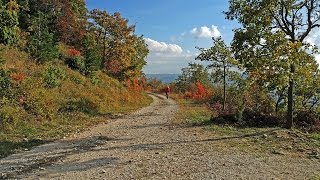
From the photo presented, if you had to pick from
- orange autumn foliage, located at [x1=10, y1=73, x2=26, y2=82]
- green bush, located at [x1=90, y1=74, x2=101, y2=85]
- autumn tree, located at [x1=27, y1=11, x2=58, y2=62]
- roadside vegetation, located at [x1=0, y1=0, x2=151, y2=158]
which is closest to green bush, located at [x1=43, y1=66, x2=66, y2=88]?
roadside vegetation, located at [x1=0, y1=0, x2=151, y2=158]

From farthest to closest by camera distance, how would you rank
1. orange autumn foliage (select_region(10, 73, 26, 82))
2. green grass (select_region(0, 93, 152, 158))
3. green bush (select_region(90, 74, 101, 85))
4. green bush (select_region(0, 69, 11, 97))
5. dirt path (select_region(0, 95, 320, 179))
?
green bush (select_region(90, 74, 101, 85)), orange autumn foliage (select_region(10, 73, 26, 82)), green bush (select_region(0, 69, 11, 97)), green grass (select_region(0, 93, 152, 158)), dirt path (select_region(0, 95, 320, 179))

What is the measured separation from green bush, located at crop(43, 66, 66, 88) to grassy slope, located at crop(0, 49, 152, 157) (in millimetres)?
299

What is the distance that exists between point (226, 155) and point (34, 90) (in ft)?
43.0

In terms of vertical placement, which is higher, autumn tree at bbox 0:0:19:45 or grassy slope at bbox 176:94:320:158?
autumn tree at bbox 0:0:19:45

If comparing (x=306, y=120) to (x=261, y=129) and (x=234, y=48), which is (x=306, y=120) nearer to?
(x=261, y=129)

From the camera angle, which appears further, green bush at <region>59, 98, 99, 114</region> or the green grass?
green bush at <region>59, 98, 99, 114</region>

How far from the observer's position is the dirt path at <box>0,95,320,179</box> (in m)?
9.85

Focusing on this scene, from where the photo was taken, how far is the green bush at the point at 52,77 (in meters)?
25.5

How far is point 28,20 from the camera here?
1484 inches

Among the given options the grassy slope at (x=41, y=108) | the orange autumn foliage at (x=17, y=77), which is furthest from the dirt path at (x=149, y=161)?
the orange autumn foliage at (x=17, y=77)

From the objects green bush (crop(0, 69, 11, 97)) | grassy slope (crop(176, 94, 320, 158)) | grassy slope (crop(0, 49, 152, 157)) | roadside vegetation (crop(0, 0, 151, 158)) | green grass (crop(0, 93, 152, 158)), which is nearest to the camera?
grassy slope (crop(176, 94, 320, 158))

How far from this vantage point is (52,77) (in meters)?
26.2

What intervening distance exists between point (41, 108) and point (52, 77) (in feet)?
22.5

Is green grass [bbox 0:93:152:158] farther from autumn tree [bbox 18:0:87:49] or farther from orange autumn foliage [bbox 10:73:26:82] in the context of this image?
autumn tree [bbox 18:0:87:49]
